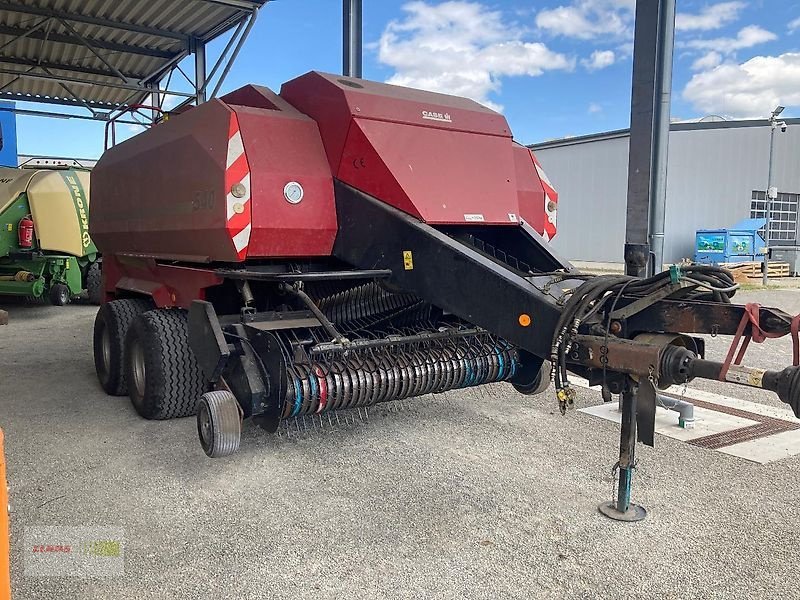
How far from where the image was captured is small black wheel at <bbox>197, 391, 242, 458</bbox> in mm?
3164

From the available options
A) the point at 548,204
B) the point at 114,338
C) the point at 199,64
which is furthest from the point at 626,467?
the point at 199,64

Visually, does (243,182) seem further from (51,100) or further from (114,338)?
(51,100)

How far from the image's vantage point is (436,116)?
3.91 metres

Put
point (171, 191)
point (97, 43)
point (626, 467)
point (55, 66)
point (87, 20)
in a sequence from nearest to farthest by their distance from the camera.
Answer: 1. point (626, 467)
2. point (171, 191)
3. point (87, 20)
4. point (97, 43)
5. point (55, 66)

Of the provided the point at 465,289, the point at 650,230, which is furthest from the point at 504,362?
the point at 650,230

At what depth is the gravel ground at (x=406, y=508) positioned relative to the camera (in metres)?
2.52

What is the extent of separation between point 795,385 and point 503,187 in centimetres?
210

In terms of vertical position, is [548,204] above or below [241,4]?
below

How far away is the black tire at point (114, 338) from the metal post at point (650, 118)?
448 cm

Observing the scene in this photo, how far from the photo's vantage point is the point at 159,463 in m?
3.72

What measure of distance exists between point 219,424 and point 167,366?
1.22 meters

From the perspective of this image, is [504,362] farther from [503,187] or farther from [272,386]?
[272,386]

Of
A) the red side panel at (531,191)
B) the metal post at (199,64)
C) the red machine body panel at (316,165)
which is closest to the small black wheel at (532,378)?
the red machine body panel at (316,165)

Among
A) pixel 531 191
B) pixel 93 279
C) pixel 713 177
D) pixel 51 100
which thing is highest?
pixel 51 100
